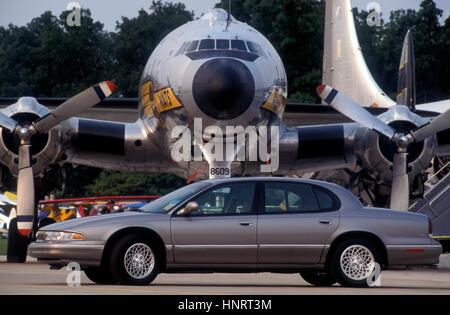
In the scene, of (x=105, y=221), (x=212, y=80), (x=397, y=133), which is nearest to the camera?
(x=105, y=221)

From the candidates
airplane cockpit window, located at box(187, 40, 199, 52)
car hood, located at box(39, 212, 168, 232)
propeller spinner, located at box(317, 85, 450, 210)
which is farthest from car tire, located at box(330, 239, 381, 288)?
airplane cockpit window, located at box(187, 40, 199, 52)

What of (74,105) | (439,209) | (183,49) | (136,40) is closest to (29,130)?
(74,105)

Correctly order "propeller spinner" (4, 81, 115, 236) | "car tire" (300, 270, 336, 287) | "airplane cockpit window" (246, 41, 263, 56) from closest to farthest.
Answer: "car tire" (300, 270, 336, 287), "propeller spinner" (4, 81, 115, 236), "airplane cockpit window" (246, 41, 263, 56)

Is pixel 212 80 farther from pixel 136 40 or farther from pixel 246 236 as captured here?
pixel 136 40

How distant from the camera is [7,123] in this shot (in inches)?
635

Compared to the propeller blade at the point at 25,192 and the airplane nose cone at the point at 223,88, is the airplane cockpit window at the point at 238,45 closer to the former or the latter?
the airplane nose cone at the point at 223,88

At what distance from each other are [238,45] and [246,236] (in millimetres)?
7364

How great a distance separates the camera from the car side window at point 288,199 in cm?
1027

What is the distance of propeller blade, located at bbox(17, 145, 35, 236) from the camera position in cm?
1630

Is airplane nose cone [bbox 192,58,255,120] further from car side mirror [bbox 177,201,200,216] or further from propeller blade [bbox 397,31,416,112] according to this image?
car side mirror [bbox 177,201,200,216]

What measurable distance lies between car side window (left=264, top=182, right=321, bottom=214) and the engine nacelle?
7794 mm

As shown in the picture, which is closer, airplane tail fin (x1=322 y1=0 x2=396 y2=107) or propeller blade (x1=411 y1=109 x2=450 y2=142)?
propeller blade (x1=411 y1=109 x2=450 y2=142)

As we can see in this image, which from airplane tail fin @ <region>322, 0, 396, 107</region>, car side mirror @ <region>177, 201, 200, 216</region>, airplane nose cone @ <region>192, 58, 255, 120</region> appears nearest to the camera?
car side mirror @ <region>177, 201, 200, 216</region>
